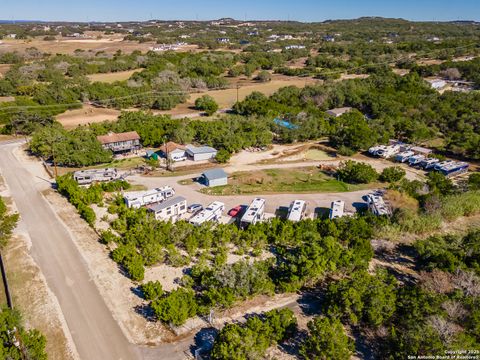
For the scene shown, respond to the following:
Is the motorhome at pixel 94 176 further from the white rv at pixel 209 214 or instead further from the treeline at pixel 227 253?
the white rv at pixel 209 214

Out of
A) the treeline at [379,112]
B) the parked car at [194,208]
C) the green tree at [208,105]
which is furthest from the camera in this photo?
the green tree at [208,105]

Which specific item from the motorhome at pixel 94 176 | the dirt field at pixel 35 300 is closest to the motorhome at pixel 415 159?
the motorhome at pixel 94 176

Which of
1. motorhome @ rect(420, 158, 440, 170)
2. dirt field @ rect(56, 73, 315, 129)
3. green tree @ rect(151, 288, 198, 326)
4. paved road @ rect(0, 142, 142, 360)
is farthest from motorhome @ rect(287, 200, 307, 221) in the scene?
dirt field @ rect(56, 73, 315, 129)

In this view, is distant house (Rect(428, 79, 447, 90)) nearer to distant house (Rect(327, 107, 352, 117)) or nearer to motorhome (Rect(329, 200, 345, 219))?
distant house (Rect(327, 107, 352, 117))

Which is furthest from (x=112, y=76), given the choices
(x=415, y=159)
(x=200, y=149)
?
(x=415, y=159)

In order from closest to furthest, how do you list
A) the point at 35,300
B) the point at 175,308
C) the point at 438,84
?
the point at 175,308, the point at 35,300, the point at 438,84

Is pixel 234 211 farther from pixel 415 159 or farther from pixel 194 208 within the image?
pixel 415 159
